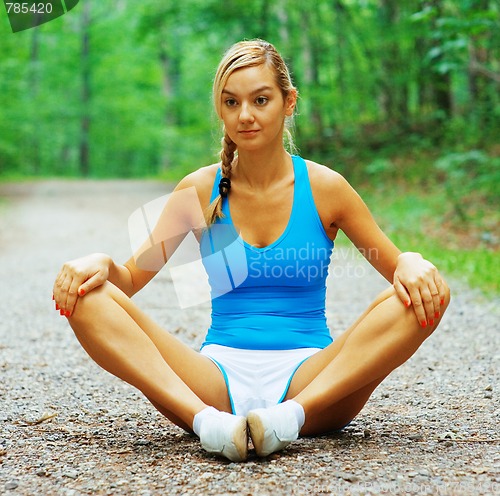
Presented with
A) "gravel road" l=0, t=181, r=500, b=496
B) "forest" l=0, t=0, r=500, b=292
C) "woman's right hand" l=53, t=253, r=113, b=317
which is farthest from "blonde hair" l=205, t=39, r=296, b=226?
"gravel road" l=0, t=181, r=500, b=496

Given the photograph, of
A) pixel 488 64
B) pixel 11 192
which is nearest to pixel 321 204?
pixel 488 64

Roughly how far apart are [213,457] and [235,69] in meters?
1.26

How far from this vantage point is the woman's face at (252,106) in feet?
8.36

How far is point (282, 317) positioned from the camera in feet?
8.59

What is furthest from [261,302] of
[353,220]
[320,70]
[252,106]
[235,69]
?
[320,70]

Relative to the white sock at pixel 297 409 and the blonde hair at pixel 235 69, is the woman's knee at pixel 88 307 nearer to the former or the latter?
the blonde hair at pixel 235 69

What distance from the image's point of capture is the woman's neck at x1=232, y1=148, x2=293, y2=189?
2693 millimetres

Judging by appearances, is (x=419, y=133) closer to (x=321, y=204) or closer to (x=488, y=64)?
(x=488, y=64)

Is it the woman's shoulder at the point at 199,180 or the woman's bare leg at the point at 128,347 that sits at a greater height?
the woman's shoulder at the point at 199,180

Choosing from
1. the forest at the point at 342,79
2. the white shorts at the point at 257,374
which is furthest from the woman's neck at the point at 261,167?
the white shorts at the point at 257,374

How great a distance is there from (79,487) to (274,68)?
146 centimetres

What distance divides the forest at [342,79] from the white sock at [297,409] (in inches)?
43.3

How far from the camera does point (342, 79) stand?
16750 mm

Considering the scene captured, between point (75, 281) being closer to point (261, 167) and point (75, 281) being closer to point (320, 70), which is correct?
point (261, 167)
